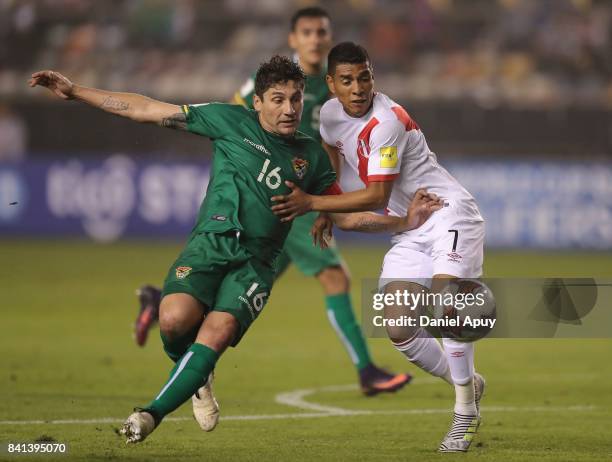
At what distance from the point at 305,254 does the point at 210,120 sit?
3.01 m

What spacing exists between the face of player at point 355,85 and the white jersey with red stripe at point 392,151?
85mm

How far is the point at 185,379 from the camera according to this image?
5.91 meters

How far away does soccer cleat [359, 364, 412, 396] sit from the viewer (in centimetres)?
880

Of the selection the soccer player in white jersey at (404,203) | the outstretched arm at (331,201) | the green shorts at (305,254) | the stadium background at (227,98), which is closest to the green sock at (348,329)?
the green shorts at (305,254)

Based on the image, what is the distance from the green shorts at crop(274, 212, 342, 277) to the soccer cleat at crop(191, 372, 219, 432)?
116 inches

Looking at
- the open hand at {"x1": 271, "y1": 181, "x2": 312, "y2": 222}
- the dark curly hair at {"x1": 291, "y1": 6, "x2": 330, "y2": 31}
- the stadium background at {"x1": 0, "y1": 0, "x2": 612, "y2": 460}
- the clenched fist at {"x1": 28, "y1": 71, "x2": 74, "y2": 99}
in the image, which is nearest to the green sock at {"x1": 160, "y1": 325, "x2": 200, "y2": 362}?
the open hand at {"x1": 271, "y1": 181, "x2": 312, "y2": 222}

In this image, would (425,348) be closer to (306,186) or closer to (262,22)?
(306,186)

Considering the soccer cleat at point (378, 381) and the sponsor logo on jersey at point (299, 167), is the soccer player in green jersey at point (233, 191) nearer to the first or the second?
the sponsor logo on jersey at point (299, 167)

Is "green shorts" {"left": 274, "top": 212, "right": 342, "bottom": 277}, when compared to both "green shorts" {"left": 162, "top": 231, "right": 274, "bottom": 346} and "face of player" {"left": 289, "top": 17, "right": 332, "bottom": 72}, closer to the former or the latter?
"face of player" {"left": 289, "top": 17, "right": 332, "bottom": 72}

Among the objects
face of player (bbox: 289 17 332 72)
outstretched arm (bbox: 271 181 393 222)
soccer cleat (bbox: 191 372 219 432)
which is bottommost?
soccer cleat (bbox: 191 372 219 432)

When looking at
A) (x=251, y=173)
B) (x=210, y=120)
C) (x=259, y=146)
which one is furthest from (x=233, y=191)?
(x=210, y=120)

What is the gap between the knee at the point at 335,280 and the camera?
9398mm

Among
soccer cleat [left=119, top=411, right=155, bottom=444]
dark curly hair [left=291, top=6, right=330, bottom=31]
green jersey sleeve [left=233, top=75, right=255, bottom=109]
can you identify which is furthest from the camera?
dark curly hair [left=291, top=6, right=330, bottom=31]

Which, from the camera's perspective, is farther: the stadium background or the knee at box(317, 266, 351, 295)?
the stadium background
